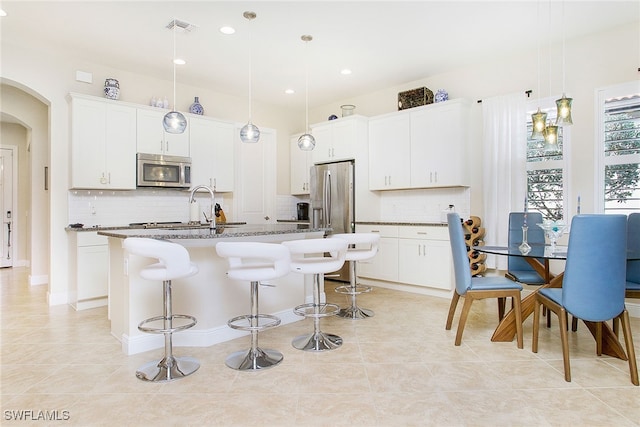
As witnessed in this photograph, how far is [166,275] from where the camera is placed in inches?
92.0

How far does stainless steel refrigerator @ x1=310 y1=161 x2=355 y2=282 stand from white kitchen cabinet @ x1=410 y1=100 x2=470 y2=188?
1.03 metres

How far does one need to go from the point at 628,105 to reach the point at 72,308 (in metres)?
6.47

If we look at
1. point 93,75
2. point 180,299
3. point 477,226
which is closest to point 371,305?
point 477,226

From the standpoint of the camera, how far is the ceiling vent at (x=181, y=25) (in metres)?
3.70

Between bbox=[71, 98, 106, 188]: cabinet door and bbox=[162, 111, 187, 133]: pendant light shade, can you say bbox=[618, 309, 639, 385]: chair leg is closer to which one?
bbox=[162, 111, 187, 133]: pendant light shade

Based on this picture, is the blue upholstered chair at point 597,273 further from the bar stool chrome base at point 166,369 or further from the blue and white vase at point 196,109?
the blue and white vase at point 196,109

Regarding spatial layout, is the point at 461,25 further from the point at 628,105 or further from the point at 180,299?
the point at 180,299

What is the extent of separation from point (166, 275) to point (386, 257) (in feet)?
11.5

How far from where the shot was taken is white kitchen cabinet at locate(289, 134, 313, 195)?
6.59 metres

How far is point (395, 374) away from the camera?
97.3 inches

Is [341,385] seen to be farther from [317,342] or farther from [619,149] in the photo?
[619,149]

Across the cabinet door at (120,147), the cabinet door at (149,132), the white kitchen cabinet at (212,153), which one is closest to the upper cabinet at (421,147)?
the white kitchen cabinet at (212,153)

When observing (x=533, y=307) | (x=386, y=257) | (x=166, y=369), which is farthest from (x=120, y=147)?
(x=533, y=307)

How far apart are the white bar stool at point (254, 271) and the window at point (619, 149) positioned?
367 centimetres
